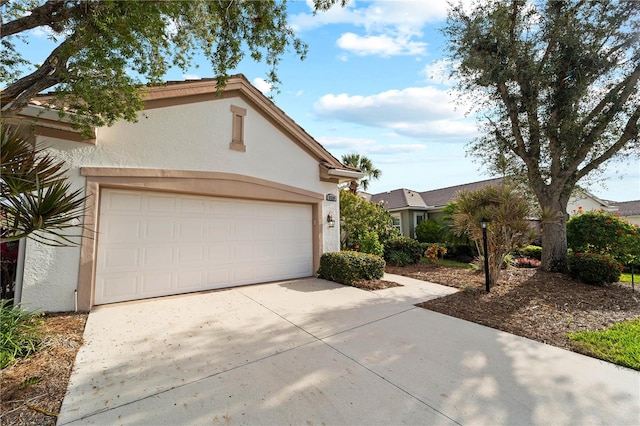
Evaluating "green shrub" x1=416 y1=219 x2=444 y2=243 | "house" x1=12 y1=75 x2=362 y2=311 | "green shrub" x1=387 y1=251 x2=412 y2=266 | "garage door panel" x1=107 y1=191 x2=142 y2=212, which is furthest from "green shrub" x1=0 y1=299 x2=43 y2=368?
"green shrub" x1=416 y1=219 x2=444 y2=243

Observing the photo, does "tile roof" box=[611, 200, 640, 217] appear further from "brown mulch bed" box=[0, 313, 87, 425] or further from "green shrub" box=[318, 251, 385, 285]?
"brown mulch bed" box=[0, 313, 87, 425]

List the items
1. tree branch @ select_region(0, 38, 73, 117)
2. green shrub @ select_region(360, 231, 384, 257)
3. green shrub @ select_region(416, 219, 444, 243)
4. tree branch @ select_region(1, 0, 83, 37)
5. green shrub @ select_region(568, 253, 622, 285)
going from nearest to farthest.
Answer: tree branch @ select_region(0, 38, 73, 117) → tree branch @ select_region(1, 0, 83, 37) → green shrub @ select_region(568, 253, 622, 285) → green shrub @ select_region(360, 231, 384, 257) → green shrub @ select_region(416, 219, 444, 243)

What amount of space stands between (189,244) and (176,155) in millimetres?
2152

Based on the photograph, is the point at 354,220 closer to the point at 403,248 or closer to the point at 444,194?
the point at 403,248

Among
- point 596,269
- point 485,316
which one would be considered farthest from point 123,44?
point 596,269

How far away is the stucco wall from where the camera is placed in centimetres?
505

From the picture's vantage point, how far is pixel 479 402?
2781 mm

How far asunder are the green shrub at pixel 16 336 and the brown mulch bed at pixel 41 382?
102mm

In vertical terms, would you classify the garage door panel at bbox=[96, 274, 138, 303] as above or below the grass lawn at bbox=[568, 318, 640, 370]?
above

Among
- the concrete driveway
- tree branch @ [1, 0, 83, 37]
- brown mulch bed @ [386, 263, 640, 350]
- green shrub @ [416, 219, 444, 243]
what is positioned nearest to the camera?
the concrete driveway

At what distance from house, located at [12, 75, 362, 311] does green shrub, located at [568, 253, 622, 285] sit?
297 inches

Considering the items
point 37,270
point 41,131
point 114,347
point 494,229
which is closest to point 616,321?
point 494,229

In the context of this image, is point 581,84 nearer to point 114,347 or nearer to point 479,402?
point 479,402

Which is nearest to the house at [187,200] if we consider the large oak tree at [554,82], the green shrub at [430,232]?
the large oak tree at [554,82]
